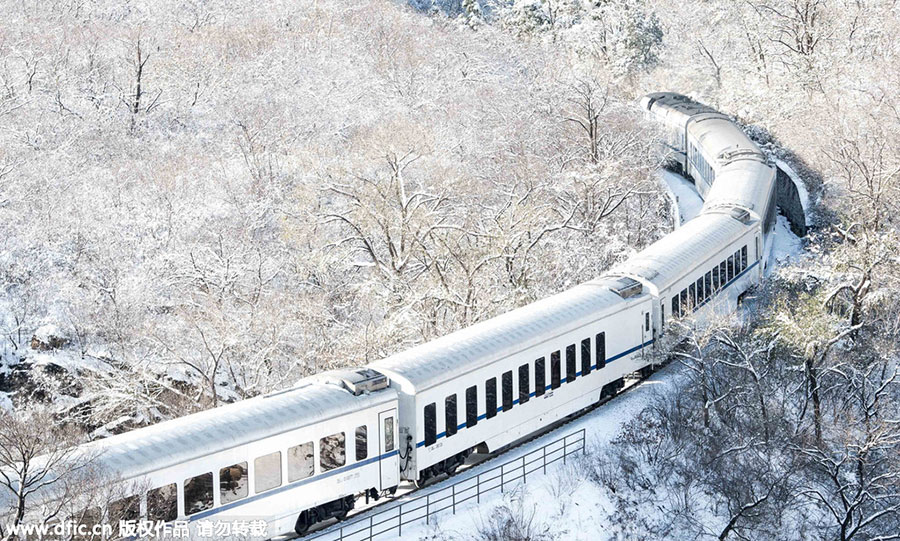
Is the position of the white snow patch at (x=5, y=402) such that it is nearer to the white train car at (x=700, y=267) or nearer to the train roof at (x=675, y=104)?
the white train car at (x=700, y=267)

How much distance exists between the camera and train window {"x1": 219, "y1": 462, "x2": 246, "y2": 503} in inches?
748

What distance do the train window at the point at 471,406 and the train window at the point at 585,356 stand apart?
4050 millimetres

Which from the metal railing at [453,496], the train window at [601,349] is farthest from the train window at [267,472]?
the train window at [601,349]

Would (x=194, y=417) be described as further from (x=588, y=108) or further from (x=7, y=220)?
(x=588, y=108)

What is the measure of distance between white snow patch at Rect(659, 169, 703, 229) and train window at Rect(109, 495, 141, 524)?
30233mm

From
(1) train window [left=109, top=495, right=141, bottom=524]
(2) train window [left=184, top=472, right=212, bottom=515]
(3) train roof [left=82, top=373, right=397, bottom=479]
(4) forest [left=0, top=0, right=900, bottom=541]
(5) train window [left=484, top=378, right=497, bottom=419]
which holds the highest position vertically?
(3) train roof [left=82, top=373, right=397, bottom=479]

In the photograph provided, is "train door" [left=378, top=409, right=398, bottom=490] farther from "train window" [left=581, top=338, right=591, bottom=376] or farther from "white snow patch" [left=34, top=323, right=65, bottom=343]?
"white snow patch" [left=34, top=323, right=65, bottom=343]

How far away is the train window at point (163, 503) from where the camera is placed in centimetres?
1794

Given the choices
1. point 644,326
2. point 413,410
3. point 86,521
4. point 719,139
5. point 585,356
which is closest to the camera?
point 86,521

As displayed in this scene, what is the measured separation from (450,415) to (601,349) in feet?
18.8

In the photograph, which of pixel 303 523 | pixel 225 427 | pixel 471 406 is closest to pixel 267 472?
pixel 225 427

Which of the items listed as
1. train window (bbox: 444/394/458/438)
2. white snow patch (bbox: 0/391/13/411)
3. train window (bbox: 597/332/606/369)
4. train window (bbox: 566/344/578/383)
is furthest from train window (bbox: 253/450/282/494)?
white snow patch (bbox: 0/391/13/411)

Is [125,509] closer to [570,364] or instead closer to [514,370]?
[514,370]

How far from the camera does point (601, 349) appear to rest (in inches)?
1059
